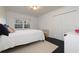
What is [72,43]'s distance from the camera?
→ 135 cm

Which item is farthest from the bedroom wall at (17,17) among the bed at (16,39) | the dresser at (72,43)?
the dresser at (72,43)

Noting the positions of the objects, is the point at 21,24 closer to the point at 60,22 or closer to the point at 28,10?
the point at 28,10

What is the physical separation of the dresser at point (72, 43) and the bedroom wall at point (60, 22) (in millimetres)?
1602

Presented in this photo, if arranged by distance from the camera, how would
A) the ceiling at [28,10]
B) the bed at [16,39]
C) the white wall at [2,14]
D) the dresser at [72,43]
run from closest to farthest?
the dresser at [72,43] < the bed at [16,39] < the ceiling at [28,10] < the white wall at [2,14]

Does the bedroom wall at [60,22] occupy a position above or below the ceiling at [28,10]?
below

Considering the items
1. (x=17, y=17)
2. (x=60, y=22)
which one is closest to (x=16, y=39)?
(x=17, y=17)

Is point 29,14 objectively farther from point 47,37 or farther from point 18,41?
point 47,37

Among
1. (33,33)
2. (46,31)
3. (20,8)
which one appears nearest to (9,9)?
(20,8)

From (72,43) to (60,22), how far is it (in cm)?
229

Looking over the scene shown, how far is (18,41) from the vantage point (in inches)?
92.8

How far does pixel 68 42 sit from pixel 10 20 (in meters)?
2.36

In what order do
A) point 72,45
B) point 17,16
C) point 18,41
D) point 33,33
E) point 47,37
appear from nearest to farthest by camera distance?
point 72,45 → point 18,41 → point 17,16 → point 33,33 → point 47,37

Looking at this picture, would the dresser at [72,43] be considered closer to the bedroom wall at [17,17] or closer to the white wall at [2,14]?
the bedroom wall at [17,17]

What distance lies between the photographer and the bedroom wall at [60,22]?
2.88m
